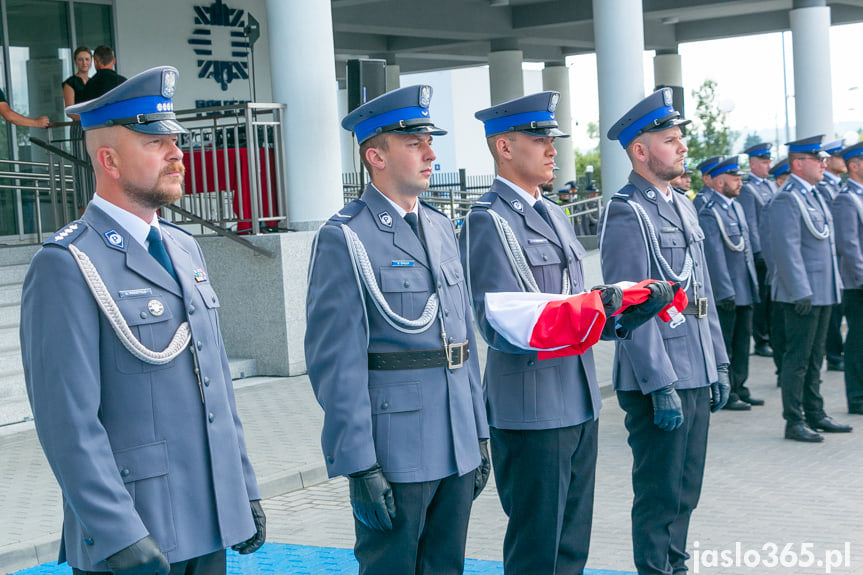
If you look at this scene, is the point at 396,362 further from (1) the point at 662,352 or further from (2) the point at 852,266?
(2) the point at 852,266

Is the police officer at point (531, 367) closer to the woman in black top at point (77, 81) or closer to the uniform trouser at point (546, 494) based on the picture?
the uniform trouser at point (546, 494)

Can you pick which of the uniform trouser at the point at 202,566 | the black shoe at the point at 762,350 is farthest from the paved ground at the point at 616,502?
the black shoe at the point at 762,350

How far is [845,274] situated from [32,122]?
28.2ft

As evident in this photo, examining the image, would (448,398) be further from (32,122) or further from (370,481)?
(32,122)

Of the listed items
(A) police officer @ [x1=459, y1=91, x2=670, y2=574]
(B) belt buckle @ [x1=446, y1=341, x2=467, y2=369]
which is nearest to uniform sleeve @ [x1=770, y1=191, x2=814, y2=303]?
(A) police officer @ [x1=459, y1=91, x2=670, y2=574]

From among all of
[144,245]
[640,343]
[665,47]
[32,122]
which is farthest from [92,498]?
[665,47]

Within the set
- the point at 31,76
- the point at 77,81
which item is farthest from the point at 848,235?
the point at 31,76

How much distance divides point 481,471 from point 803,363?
5.30m

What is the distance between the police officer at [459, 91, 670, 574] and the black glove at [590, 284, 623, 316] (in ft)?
0.03

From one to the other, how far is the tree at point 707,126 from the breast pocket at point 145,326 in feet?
185

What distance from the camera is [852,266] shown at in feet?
31.8

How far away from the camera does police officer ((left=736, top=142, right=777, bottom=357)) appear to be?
13.0 meters

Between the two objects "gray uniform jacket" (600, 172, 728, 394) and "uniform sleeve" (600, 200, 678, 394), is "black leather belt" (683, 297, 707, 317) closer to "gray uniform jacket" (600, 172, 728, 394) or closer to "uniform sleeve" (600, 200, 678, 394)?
"gray uniform jacket" (600, 172, 728, 394)

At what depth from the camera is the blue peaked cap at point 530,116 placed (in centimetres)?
476
